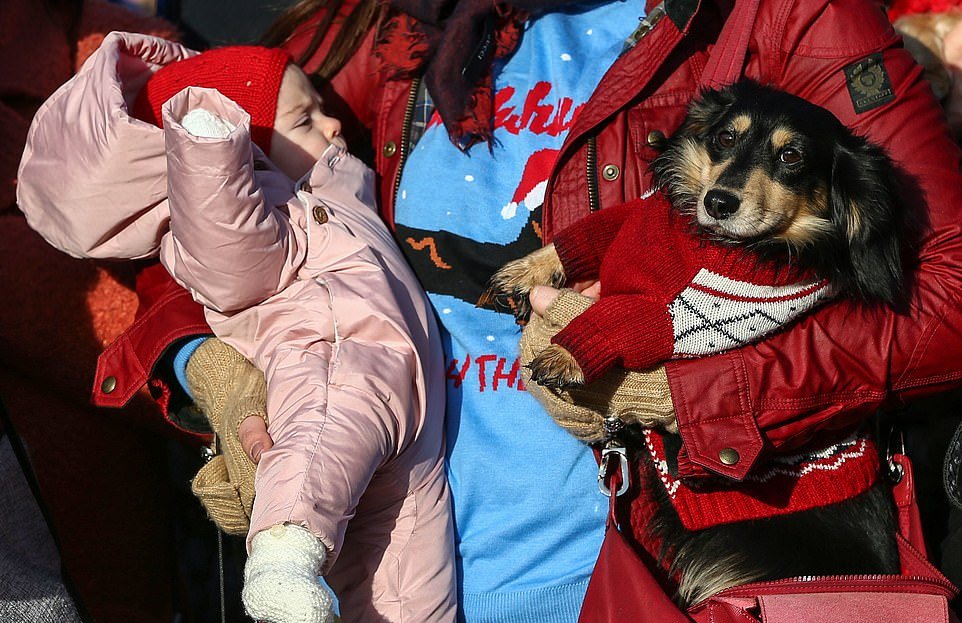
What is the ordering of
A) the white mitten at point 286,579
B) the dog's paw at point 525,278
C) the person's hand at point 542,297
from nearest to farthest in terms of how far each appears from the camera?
the white mitten at point 286,579 < the person's hand at point 542,297 < the dog's paw at point 525,278

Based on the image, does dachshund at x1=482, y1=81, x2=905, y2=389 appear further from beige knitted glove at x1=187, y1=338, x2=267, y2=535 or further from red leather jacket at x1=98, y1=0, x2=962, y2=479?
beige knitted glove at x1=187, y1=338, x2=267, y2=535

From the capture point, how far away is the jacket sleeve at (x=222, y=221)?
6.28ft

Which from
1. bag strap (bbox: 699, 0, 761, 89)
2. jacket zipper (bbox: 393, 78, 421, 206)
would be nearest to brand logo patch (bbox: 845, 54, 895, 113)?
bag strap (bbox: 699, 0, 761, 89)

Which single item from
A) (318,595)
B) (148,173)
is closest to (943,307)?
(318,595)

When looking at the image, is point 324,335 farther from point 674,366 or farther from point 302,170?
point 674,366

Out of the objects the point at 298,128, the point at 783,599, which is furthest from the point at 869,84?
the point at 298,128

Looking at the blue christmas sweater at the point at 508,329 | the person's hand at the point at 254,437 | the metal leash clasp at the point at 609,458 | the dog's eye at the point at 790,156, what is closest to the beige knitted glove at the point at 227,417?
the person's hand at the point at 254,437

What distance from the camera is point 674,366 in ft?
6.40

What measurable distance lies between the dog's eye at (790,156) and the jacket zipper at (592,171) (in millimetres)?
438

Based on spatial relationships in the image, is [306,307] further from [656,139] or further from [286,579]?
[656,139]

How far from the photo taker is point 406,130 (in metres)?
2.52

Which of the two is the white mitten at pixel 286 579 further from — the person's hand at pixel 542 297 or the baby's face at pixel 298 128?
the baby's face at pixel 298 128

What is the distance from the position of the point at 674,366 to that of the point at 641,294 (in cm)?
16

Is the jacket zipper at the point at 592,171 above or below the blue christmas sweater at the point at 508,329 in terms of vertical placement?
above
